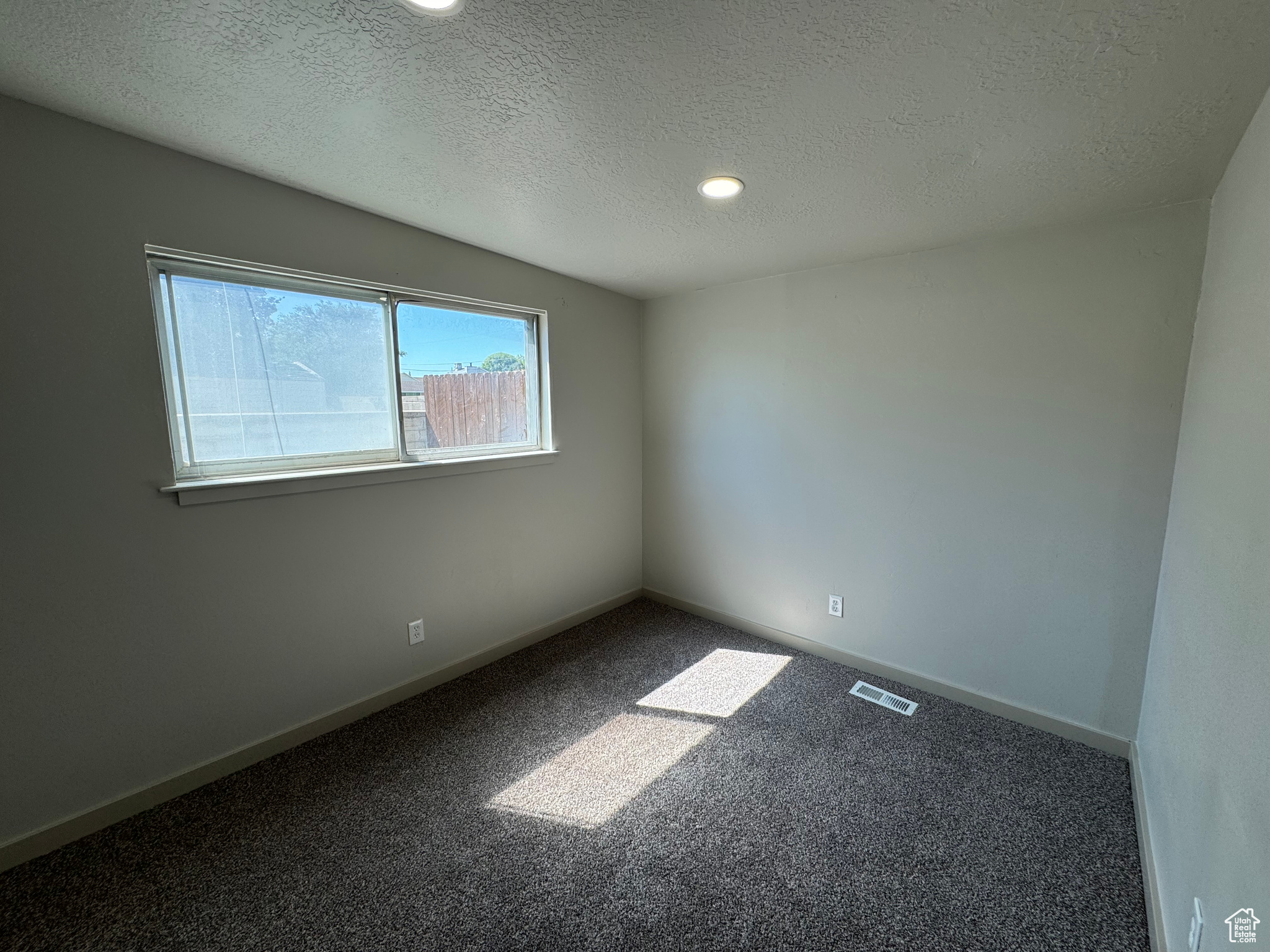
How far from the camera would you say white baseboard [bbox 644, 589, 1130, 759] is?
2092mm

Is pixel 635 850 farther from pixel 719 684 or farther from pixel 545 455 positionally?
pixel 545 455

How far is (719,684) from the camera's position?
2.62 meters

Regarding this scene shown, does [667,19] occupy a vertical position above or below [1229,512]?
above

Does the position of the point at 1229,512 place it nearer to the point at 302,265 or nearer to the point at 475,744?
the point at 475,744

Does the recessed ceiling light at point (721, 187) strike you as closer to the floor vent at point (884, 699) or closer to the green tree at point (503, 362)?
the green tree at point (503, 362)

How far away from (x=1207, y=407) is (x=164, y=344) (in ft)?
11.2

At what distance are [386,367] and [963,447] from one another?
2.74 meters

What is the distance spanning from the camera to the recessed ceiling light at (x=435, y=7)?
3.20ft

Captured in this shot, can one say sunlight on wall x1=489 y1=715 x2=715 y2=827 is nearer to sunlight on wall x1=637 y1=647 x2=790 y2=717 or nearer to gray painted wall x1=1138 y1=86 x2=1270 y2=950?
sunlight on wall x1=637 y1=647 x2=790 y2=717

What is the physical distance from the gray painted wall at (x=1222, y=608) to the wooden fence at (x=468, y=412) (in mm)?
2780

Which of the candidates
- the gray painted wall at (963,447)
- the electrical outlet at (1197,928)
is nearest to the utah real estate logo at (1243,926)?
the electrical outlet at (1197,928)

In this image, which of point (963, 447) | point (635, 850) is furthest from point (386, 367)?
point (963, 447)

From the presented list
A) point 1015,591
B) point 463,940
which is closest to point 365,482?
point 463,940

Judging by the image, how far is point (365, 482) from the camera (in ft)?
7.27
